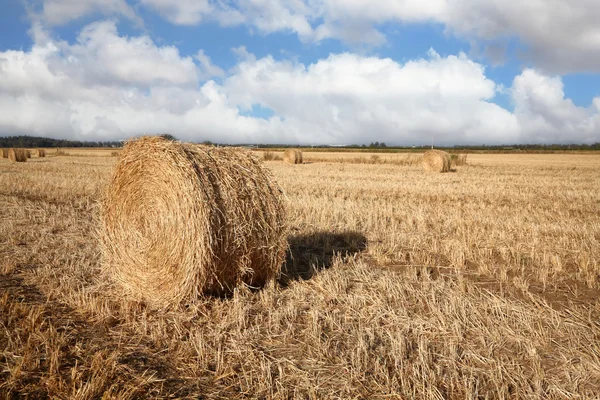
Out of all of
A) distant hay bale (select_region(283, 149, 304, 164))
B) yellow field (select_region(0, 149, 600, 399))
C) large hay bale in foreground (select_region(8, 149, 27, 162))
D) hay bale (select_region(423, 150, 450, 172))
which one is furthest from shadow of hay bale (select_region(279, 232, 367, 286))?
large hay bale in foreground (select_region(8, 149, 27, 162))

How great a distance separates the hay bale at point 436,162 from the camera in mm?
23438

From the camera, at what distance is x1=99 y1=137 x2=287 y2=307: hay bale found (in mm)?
4863

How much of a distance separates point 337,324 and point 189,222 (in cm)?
183

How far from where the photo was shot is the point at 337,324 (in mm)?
4293

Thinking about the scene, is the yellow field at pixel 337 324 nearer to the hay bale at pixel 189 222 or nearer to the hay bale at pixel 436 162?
the hay bale at pixel 189 222

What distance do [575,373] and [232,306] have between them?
3.07 metres

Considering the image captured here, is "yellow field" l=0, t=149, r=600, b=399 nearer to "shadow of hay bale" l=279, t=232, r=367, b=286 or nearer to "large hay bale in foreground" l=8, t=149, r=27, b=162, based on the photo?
"shadow of hay bale" l=279, t=232, r=367, b=286

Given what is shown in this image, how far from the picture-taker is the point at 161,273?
515 cm

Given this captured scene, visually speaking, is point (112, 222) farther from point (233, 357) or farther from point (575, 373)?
point (575, 373)

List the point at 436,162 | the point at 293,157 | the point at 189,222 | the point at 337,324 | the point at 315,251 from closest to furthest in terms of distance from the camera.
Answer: the point at 337,324 → the point at 189,222 → the point at 315,251 → the point at 436,162 → the point at 293,157

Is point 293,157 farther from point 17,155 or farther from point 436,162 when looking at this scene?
point 17,155

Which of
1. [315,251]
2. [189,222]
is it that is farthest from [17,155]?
[189,222]

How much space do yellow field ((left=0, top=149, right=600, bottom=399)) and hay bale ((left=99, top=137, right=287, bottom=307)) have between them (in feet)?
0.93

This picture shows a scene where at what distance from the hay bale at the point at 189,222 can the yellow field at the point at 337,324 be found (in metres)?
0.28
